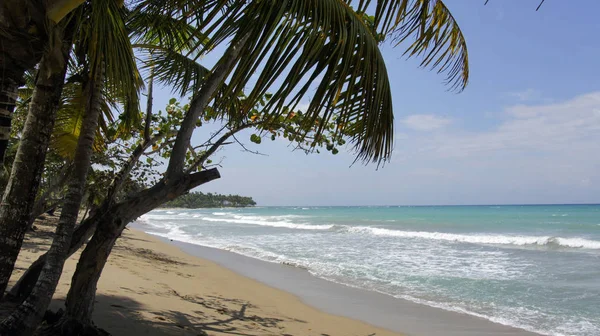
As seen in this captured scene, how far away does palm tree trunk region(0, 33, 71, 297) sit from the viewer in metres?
2.76

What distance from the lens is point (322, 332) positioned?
567cm

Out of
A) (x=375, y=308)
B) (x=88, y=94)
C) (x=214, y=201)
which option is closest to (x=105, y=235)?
(x=88, y=94)

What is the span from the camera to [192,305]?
6266 millimetres

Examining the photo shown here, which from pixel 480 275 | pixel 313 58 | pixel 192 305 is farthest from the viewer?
pixel 480 275

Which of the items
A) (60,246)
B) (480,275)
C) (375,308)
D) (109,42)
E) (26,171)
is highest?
(109,42)

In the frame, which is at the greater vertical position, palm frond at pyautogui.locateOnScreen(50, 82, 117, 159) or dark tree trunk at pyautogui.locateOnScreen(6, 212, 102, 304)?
palm frond at pyautogui.locateOnScreen(50, 82, 117, 159)

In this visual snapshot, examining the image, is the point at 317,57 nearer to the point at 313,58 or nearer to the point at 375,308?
the point at 313,58

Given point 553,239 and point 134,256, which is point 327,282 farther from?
point 553,239

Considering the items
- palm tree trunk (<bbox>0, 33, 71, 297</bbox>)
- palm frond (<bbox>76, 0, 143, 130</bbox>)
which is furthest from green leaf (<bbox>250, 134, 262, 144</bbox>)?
palm tree trunk (<bbox>0, 33, 71, 297</bbox>)

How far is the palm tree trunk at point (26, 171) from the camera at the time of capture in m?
2.76

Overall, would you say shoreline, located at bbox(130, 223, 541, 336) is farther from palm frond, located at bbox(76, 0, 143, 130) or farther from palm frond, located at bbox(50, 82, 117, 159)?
palm frond, located at bbox(76, 0, 143, 130)

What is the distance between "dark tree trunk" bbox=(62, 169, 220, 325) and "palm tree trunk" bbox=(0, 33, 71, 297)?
0.55 m

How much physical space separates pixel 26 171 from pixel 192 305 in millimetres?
3994

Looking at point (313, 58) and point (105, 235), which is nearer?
point (313, 58)
